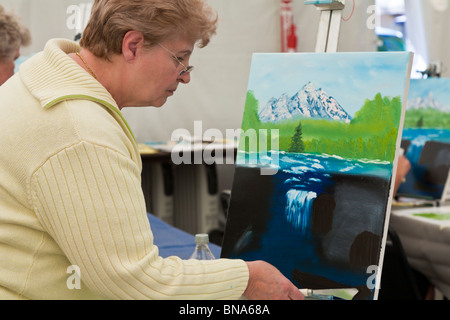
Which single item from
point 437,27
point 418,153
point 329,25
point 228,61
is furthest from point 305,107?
point 437,27

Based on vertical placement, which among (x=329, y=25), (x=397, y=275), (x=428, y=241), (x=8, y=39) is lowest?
(x=397, y=275)

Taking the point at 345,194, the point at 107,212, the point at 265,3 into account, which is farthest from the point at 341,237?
the point at 265,3

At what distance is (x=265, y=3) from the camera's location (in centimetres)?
444

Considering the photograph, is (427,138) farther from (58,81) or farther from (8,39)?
(58,81)

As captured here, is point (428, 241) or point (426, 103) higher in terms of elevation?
point (426, 103)

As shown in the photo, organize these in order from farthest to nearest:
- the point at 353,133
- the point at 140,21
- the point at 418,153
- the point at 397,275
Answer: the point at 418,153
the point at 397,275
the point at 353,133
the point at 140,21

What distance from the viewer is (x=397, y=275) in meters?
2.05

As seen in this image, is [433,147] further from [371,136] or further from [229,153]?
[371,136]

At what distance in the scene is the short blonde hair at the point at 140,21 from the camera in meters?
0.97

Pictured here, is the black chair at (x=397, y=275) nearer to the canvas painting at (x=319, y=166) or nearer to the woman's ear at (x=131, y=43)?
the canvas painting at (x=319, y=166)

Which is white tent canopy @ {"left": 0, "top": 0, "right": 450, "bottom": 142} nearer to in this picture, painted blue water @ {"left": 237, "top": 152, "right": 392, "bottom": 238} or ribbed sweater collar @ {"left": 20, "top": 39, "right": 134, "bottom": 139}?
painted blue water @ {"left": 237, "top": 152, "right": 392, "bottom": 238}

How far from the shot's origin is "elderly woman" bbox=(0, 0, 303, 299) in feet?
2.76

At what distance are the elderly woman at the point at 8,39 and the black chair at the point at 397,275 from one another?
63.6 inches

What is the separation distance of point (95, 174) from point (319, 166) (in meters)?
0.63
